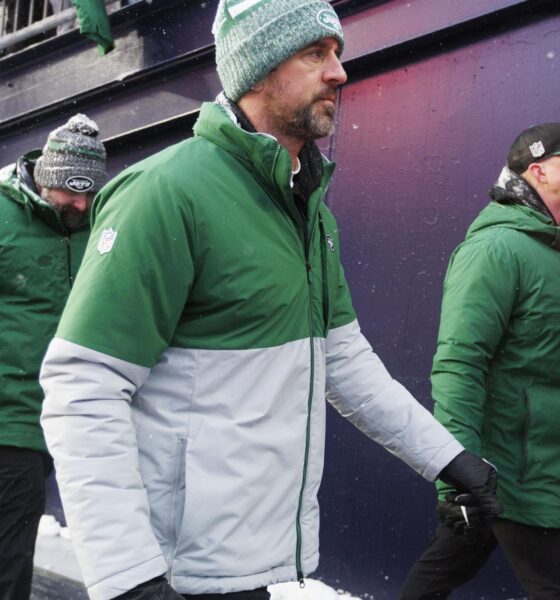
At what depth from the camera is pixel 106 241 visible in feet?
6.59

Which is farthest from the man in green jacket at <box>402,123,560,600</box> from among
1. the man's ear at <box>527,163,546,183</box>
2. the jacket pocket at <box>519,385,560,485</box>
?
the man's ear at <box>527,163,546,183</box>

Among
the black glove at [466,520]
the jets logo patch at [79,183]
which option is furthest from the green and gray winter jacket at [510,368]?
the jets logo patch at [79,183]

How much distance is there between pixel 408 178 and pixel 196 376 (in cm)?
351

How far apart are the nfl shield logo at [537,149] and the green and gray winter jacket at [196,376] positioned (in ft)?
5.22

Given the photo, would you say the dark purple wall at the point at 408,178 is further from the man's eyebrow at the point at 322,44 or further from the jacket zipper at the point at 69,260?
the man's eyebrow at the point at 322,44

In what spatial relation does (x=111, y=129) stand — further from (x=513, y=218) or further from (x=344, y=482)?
(x=513, y=218)

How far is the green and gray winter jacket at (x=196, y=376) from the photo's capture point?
1.87m

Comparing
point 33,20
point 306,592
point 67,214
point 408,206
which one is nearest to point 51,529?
point 306,592

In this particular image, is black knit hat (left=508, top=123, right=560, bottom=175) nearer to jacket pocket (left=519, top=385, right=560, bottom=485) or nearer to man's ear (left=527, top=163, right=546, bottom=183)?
man's ear (left=527, top=163, right=546, bottom=183)

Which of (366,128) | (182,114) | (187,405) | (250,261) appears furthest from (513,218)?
(182,114)

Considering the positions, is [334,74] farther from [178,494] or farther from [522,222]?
[522,222]

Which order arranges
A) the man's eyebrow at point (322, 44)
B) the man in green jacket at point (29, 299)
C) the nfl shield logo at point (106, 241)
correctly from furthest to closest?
1. the man in green jacket at point (29, 299)
2. the man's eyebrow at point (322, 44)
3. the nfl shield logo at point (106, 241)

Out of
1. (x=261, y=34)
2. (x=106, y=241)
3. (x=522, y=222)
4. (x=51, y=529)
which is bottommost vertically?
(x=51, y=529)

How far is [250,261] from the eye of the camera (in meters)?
2.15
